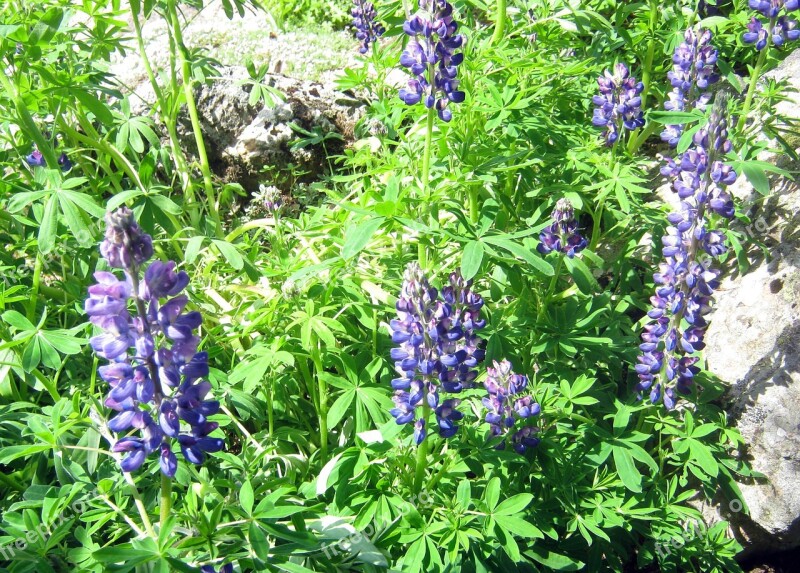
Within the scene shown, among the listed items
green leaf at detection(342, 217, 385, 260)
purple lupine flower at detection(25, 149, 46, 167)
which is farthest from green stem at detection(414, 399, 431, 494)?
purple lupine flower at detection(25, 149, 46, 167)

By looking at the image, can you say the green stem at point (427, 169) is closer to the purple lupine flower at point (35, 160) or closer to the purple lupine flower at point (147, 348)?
the purple lupine flower at point (147, 348)

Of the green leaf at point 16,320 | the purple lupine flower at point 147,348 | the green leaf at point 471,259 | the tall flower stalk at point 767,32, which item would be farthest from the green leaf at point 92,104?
the tall flower stalk at point 767,32

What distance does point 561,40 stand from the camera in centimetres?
411

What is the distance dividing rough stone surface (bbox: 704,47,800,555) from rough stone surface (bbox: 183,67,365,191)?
284cm

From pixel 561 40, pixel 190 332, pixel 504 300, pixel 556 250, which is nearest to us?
pixel 190 332

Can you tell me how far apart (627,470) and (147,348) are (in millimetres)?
1947

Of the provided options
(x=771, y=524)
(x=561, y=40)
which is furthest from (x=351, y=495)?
(x=561, y=40)

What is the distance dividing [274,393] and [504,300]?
4.13 feet

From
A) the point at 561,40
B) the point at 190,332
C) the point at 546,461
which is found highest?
the point at 561,40

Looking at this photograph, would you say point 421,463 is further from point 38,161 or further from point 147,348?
point 38,161

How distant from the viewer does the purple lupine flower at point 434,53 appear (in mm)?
2861

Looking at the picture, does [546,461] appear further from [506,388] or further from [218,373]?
[218,373]

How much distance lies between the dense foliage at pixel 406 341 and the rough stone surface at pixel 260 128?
1235mm

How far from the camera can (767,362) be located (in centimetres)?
363
